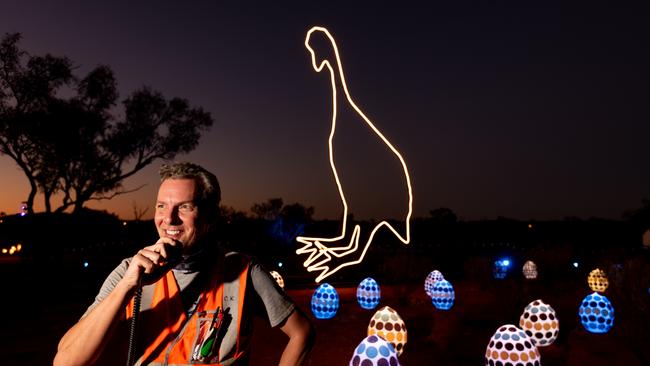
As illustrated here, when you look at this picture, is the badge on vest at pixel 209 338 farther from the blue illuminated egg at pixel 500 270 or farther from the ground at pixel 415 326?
the blue illuminated egg at pixel 500 270

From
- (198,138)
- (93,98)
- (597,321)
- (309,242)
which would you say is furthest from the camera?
(198,138)

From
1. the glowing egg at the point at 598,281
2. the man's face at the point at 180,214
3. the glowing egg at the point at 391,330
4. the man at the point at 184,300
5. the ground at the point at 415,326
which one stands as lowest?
the ground at the point at 415,326

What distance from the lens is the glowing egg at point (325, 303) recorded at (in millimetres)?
8625

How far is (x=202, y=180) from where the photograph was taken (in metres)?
2.00

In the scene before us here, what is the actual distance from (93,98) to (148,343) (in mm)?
21796

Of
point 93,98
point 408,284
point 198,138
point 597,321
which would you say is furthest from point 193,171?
point 198,138

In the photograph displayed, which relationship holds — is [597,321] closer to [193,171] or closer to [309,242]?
[309,242]

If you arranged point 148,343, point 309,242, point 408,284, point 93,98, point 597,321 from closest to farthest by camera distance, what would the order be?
point 148,343 → point 597,321 → point 309,242 → point 408,284 → point 93,98

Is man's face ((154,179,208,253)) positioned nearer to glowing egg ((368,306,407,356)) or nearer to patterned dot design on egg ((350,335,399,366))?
patterned dot design on egg ((350,335,399,366))

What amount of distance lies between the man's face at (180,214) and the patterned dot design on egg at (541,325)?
6179mm

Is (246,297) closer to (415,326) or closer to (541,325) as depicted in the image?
(541,325)

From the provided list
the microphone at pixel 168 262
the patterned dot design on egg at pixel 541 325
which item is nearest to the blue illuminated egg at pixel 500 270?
the patterned dot design on egg at pixel 541 325

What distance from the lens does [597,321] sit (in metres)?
7.84

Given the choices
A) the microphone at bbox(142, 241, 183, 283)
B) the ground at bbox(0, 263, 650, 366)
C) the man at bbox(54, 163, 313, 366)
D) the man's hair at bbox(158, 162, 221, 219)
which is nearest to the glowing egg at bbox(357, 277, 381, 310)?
the ground at bbox(0, 263, 650, 366)
